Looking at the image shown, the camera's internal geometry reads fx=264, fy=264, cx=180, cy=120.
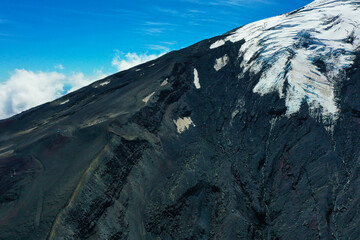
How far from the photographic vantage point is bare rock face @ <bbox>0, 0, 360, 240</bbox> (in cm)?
1773

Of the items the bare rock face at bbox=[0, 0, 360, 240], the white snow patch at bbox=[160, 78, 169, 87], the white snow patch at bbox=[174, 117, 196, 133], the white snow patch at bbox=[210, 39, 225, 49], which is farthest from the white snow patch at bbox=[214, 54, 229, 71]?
the white snow patch at bbox=[174, 117, 196, 133]

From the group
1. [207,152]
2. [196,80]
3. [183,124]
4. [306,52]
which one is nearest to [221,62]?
[196,80]

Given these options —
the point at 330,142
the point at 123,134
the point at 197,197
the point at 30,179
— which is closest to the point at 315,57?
the point at 330,142

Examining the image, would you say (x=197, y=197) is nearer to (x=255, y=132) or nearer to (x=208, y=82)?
(x=255, y=132)

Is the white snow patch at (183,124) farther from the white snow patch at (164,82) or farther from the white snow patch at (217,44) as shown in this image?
the white snow patch at (217,44)

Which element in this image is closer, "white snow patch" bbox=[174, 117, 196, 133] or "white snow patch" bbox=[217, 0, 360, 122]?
"white snow patch" bbox=[217, 0, 360, 122]

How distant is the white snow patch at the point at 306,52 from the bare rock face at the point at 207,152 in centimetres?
14

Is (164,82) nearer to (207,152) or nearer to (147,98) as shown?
(147,98)

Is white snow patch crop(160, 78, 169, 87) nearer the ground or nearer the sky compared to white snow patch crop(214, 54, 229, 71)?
nearer the ground

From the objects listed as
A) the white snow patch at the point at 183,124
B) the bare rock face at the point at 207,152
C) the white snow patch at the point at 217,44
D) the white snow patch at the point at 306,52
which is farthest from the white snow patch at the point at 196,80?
the white snow patch at the point at 217,44

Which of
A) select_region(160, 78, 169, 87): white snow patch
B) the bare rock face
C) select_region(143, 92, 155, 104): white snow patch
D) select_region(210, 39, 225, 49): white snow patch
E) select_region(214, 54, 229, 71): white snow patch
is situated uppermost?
select_region(210, 39, 225, 49): white snow patch

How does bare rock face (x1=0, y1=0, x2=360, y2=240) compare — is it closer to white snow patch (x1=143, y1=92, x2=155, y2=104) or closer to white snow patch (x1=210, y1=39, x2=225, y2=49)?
white snow patch (x1=143, y1=92, x2=155, y2=104)

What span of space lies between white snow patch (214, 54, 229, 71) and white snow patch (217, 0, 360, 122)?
195 cm

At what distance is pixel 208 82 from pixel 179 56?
286 inches
